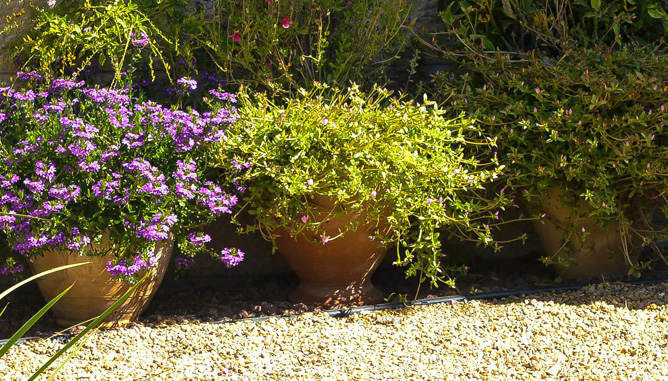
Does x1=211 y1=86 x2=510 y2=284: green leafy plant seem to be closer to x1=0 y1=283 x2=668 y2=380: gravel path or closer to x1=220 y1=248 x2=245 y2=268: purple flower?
x1=220 y1=248 x2=245 y2=268: purple flower

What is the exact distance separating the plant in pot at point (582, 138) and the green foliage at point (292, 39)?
388 mm

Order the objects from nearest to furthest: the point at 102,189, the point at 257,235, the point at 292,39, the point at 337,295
→ 1. the point at 102,189
2. the point at 337,295
3. the point at 292,39
4. the point at 257,235

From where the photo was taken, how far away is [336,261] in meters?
3.34

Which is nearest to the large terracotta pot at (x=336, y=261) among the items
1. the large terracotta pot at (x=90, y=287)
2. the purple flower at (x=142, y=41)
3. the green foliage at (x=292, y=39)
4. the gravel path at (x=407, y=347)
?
the gravel path at (x=407, y=347)

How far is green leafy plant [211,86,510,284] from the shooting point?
3.00 meters

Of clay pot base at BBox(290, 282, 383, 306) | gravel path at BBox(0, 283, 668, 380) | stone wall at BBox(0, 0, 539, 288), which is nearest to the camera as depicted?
gravel path at BBox(0, 283, 668, 380)

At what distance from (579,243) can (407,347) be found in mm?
1158

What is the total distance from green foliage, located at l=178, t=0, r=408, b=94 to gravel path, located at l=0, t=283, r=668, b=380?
Answer: 113 cm

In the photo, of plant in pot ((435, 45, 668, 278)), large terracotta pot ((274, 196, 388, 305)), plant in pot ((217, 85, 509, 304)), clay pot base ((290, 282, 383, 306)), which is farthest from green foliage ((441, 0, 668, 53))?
clay pot base ((290, 282, 383, 306))

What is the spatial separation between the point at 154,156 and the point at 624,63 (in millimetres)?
2092

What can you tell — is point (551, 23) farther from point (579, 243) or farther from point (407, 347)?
point (407, 347)

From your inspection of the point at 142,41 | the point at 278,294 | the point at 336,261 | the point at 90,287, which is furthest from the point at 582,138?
the point at 90,287

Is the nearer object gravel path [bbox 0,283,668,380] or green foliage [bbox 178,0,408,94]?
gravel path [bbox 0,283,668,380]

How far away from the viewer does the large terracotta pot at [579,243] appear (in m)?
3.58
